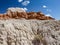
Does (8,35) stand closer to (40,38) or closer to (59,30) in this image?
(40,38)

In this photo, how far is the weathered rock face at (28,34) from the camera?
13840 mm

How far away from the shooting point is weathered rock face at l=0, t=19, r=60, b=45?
13840 mm

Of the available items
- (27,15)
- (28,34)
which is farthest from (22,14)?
(28,34)

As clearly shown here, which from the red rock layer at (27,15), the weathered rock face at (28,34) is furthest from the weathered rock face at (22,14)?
the weathered rock face at (28,34)

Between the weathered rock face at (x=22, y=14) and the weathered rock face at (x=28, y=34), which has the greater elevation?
the weathered rock face at (x=22, y=14)

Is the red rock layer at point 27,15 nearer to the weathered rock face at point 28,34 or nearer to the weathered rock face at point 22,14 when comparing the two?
the weathered rock face at point 22,14

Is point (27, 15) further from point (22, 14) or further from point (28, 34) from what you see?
point (28, 34)

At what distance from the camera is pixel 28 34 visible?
15.1 metres

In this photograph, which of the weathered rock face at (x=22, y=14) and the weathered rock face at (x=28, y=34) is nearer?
the weathered rock face at (x=28, y=34)

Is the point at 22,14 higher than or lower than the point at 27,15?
higher

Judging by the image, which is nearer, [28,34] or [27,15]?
[28,34]

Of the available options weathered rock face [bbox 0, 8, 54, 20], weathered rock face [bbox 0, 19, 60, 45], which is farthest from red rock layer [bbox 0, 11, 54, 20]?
weathered rock face [bbox 0, 19, 60, 45]

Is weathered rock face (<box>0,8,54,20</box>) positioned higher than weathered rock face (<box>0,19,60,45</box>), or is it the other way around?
weathered rock face (<box>0,8,54,20</box>)

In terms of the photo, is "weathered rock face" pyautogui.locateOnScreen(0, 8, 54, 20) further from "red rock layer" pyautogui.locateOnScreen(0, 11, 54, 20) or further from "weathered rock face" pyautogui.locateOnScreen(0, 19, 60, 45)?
"weathered rock face" pyautogui.locateOnScreen(0, 19, 60, 45)
